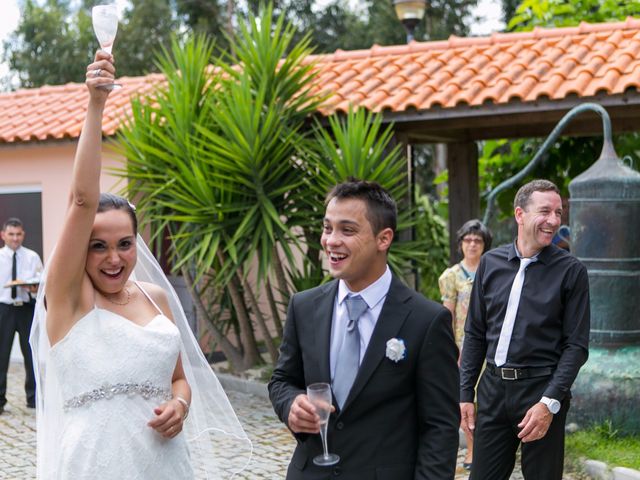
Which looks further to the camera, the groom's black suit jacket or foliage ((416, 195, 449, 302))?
foliage ((416, 195, 449, 302))

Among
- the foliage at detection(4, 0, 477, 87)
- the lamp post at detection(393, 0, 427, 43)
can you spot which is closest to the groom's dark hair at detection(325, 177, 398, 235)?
the lamp post at detection(393, 0, 427, 43)

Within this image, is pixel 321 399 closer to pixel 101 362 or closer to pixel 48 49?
pixel 101 362

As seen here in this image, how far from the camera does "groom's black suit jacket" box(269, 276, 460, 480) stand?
287cm

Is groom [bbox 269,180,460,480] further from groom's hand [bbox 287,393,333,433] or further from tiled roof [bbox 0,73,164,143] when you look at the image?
tiled roof [bbox 0,73,164,143]

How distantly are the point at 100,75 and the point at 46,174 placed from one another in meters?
10.2

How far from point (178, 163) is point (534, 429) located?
Result: 6.20 metres

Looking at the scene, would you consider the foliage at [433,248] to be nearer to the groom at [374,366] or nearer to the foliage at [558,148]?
the foliage at [558,148]

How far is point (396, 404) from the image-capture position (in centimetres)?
291

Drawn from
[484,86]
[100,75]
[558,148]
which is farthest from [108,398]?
[558,148]

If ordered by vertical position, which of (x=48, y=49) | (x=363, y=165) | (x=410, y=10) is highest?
(x=48, y=49)

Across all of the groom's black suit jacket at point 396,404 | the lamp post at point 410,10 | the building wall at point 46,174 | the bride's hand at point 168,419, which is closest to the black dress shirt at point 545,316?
the groom's black suit jacket at point 396,404

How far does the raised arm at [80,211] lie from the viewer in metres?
2.79

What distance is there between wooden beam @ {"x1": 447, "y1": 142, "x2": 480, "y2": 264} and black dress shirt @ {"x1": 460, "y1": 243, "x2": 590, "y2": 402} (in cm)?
750

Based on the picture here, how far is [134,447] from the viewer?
3029 millimetres
